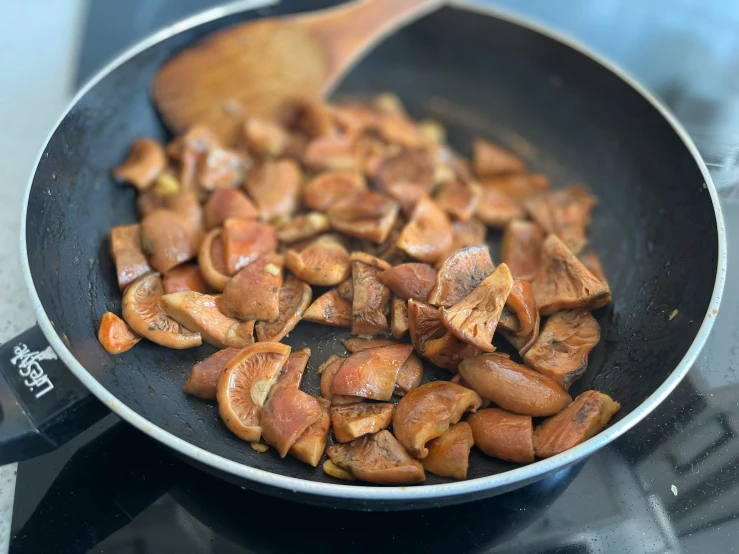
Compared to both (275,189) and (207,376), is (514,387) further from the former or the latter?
(275,189)

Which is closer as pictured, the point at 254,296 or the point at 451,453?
the point at 451,453

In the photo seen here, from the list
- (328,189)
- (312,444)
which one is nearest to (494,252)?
(328,189)

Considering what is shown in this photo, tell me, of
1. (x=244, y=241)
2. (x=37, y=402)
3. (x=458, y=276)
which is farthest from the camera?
(x=244, y=241)

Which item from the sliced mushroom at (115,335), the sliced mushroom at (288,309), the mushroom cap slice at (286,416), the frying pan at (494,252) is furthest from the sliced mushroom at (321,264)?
the sliced mushroom at (115,335)

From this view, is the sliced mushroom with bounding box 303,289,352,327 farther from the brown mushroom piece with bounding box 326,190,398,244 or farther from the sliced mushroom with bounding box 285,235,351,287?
the brown mushroom piece with bounding box 326,190,398,244

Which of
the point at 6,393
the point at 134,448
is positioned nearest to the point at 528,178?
the point at 134,448

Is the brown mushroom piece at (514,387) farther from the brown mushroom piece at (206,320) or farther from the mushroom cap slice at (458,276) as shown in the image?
the brown mushroom piece at (206,320)

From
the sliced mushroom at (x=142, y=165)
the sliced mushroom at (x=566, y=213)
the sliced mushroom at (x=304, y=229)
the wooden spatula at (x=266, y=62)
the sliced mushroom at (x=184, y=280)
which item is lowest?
the sliced mushroom at (x=184, y=280)
